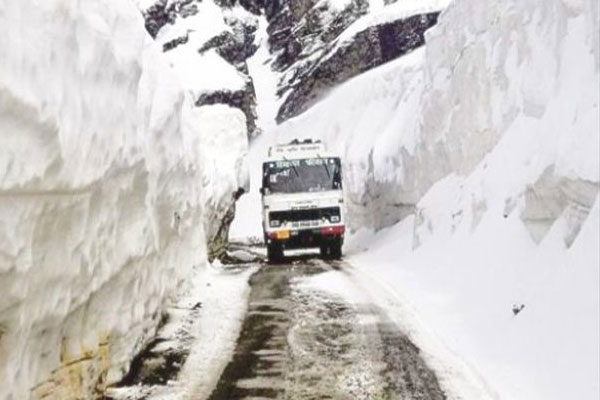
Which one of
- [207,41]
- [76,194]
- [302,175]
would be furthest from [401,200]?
[207,41]

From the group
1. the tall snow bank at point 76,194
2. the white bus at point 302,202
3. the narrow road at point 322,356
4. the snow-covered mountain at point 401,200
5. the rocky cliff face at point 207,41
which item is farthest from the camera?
the rocky cliff face at point 207,41

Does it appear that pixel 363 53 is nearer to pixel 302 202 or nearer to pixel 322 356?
pixel 302 202

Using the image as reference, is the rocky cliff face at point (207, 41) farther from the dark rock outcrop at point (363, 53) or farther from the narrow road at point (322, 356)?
the narrow road at point (322, 356)

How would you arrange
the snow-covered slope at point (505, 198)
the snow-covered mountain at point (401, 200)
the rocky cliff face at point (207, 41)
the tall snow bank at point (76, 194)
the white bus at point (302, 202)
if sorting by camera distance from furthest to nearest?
the rocky cliff face at point (207, 41)
the white bus at point (302, 202)
the snow-covered slope at point (505, 198)
the snow-covered mountain at point (401, 200)
the tall snow bank at point (76, 194)

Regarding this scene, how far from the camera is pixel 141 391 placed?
7680 mm

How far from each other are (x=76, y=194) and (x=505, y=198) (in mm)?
9585

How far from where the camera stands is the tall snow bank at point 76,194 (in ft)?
17.2

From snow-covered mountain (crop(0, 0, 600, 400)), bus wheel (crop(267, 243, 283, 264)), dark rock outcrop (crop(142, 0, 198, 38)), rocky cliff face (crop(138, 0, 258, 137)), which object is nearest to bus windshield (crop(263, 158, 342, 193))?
bus wheel (crop(267, 243, 283, 264))

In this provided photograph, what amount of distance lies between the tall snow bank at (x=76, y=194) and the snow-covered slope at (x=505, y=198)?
3.52 metres

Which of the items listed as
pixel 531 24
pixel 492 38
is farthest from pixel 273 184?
pixel 531 24

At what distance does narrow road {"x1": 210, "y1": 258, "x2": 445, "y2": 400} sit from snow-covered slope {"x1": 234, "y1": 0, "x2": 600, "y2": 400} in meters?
0.47

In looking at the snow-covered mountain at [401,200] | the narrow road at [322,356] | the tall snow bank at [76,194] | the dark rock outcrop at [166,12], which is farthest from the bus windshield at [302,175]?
the dark rock outcrop at [166,12]

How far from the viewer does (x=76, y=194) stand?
20.9ft

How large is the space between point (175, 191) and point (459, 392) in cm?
599
